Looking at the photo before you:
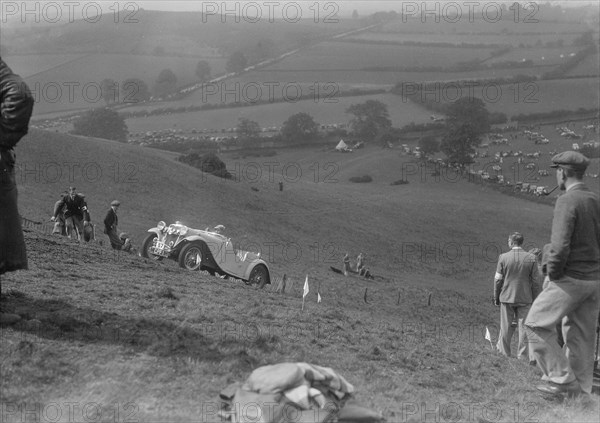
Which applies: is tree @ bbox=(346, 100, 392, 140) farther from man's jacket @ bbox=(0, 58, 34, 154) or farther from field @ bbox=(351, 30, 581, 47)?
man's jacket @ bbox=(0, 58, 34, 154)

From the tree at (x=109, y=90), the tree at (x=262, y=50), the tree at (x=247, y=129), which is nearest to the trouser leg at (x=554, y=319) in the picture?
the tree at (x=247, y=129)

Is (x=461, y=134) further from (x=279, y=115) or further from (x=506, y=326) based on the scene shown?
(x=506, y=326)

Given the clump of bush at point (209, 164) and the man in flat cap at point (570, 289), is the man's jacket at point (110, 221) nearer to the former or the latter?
the man in flat cap at point (570, 289)

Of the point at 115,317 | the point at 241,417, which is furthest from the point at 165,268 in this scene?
the point at 241,417

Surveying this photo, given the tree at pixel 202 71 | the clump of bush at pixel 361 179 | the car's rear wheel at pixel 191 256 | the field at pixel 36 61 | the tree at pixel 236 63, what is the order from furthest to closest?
the tree at pixel 236 63
the tree at pixel 202 71
the field at pixel 36 61
the clump of bush at pixel 361 179
the car's rear wheel at pixel 191 256

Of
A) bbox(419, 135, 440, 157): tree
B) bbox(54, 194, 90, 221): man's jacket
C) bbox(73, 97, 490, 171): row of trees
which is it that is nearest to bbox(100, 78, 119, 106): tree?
bbox(73, 97, 490, 171): row of trees

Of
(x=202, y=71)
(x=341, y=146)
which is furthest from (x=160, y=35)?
(x=341, y=146)

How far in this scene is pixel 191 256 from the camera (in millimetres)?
19156

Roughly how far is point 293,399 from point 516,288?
7.10 m

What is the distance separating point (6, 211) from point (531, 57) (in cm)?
10631

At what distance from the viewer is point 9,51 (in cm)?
8806

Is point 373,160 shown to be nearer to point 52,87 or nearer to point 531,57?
point 52,87

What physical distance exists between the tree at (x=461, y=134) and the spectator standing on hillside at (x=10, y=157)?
228ft

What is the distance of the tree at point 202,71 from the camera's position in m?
93.6
